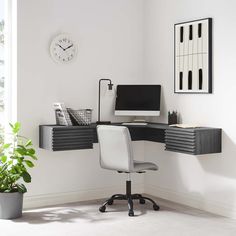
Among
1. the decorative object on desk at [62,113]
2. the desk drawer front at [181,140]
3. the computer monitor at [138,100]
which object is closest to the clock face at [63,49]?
the decorative object on desk at [62,113]

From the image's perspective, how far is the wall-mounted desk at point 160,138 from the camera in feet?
14.8

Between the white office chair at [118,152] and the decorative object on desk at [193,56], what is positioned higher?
the decorative object on desk at [193,56]

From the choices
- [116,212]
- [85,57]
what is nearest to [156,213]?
[116,212]

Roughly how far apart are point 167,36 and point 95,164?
1.67 m

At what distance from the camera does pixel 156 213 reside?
185 inches

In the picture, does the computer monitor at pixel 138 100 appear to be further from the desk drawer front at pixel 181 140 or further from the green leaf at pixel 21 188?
the green leaf at pixel 21 188

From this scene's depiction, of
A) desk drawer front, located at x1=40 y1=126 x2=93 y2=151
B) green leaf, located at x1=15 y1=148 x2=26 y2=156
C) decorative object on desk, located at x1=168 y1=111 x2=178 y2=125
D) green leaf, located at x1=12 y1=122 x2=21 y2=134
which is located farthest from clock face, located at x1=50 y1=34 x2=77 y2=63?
decorative object on desk, located at x1=168 y1=111 x2=178 y2=125

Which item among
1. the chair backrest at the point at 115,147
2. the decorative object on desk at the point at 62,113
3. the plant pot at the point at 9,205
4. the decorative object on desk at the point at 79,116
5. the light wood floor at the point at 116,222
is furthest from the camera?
the decorative object on desk at the point at 79,116

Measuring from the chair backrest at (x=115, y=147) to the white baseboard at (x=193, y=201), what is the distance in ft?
2.89

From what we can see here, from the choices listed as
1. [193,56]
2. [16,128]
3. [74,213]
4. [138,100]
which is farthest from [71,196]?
[193,56]

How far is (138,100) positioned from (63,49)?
1.03 m

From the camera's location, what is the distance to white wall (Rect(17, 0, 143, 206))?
491cm

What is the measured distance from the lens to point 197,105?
492 cm

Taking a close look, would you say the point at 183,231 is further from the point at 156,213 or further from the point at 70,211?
the point at 70,211
